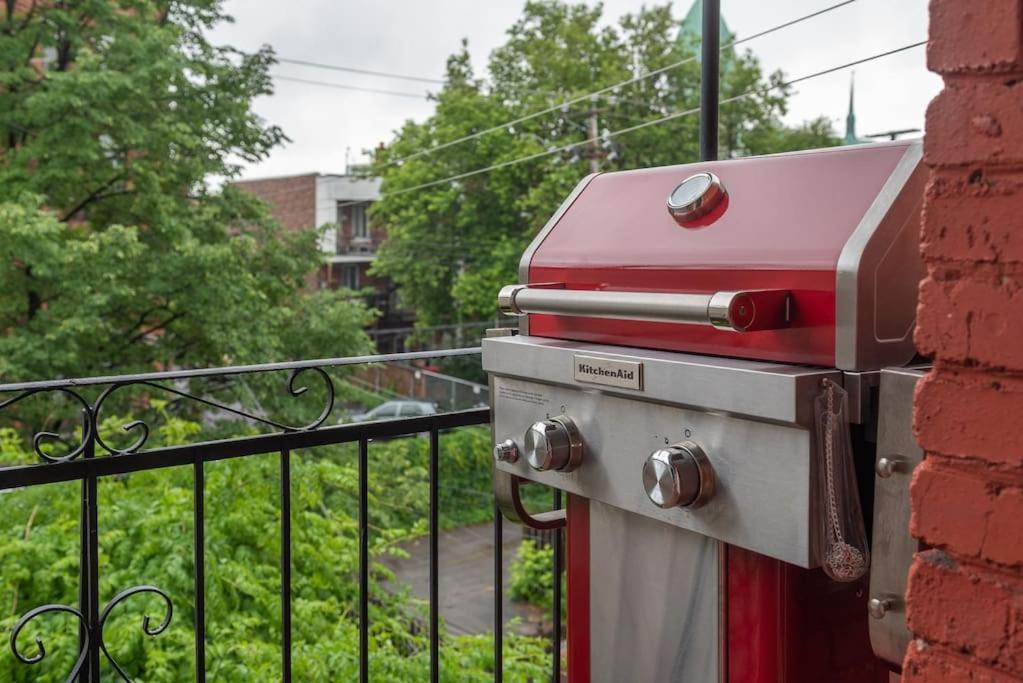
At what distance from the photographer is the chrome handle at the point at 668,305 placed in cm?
81

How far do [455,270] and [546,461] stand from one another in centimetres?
1539

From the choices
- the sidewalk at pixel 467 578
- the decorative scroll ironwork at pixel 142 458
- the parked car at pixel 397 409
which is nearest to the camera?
the decorative scroll ironwork at pixel 142 458

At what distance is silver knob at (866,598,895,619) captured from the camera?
779 mm

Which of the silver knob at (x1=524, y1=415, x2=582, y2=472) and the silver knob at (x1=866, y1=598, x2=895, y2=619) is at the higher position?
the silver knob at (x1=524, y1=415, x2=582, y2=472)

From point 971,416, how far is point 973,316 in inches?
2.5

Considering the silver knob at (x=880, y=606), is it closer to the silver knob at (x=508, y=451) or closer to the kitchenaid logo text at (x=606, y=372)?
the kitchenaid logo text at (x=606, y=372)

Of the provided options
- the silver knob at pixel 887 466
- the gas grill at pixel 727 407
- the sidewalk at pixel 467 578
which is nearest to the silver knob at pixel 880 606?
the gas grill at pixel 727 407

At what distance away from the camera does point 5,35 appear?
8086mm

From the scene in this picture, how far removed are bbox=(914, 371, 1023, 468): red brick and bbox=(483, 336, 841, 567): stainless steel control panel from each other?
0.64 feet

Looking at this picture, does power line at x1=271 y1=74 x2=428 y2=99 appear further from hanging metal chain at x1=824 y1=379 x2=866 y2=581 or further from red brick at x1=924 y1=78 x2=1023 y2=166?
red brick at x1=924 y1=78 x2=1023 y2=166

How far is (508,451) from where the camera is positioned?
3.68 ft

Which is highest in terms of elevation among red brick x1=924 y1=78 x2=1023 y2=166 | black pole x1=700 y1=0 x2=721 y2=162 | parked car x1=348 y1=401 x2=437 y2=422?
black pole x1=700 y1=0 x2=721 y2=162

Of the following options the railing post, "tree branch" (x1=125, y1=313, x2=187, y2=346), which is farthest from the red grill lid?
"tree branch" (x1=125, y1=313, x2=187, y2=346)

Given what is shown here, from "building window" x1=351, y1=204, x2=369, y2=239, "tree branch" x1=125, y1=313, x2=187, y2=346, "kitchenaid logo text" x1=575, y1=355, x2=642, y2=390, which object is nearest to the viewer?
"kitchenaid logo text" x1=575, y1=355, x2=642, y2=390
